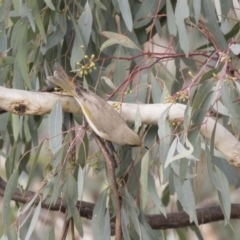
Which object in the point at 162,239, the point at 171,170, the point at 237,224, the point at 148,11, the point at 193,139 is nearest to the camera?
the point at 193,139

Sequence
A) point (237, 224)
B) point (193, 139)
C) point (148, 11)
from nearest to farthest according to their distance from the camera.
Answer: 1. point (193, 139)
2. point (148, 11)
3. point (237, 224)

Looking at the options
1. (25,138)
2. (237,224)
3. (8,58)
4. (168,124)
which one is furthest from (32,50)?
(237,224)

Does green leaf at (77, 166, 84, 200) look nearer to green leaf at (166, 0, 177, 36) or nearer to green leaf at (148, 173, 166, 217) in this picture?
green leaf at (148, 173, 166, 217)

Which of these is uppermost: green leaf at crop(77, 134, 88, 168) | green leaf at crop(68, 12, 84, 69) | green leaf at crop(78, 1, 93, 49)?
green leaf at crop(78, 1, 93, 49)

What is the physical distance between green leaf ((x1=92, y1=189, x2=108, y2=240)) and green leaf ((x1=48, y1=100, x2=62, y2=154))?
0.71 feet

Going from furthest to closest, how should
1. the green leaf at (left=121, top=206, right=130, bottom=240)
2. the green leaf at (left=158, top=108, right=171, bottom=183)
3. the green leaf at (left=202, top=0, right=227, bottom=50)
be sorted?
the green leaf at (left=202, top=0, right=227, bottom=50) < the green leaf at (left=121, top=206, right=130, bottom=240) < the green leaf at (left=158, top=108, right=171, bottom=183)

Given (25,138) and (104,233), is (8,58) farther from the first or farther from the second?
(104,233)

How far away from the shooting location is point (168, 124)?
176cm

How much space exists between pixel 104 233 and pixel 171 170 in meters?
0.27

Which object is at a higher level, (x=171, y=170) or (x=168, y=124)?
Answer: (x=168, y=124)

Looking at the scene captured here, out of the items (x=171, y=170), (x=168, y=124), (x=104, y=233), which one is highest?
(x=168, y=124)

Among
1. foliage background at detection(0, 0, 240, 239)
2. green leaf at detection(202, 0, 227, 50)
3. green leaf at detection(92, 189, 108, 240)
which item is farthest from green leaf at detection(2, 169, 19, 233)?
green leaf at detection(202, 0, 227, 50)

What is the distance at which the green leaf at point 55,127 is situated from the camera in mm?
1802

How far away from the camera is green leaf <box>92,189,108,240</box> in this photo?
1.91 meters
